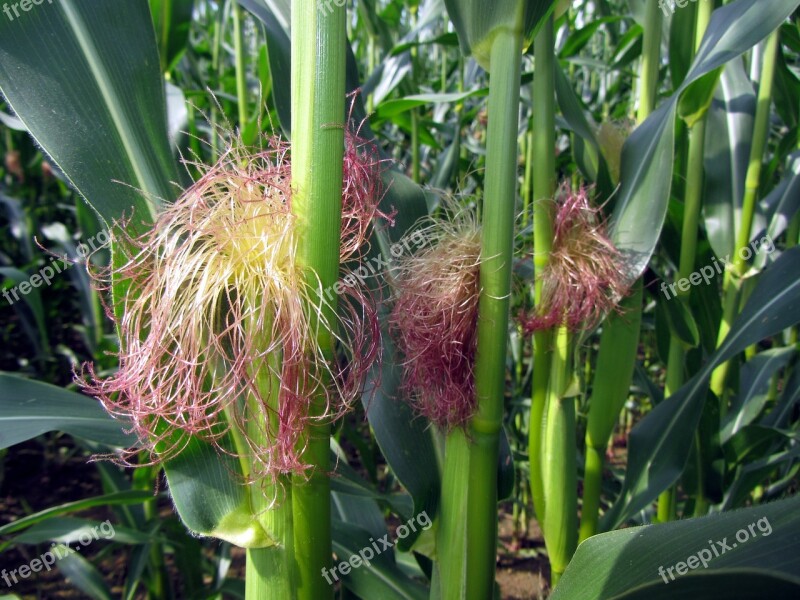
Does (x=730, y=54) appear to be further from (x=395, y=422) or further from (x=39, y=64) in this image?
(x=39, y=64)

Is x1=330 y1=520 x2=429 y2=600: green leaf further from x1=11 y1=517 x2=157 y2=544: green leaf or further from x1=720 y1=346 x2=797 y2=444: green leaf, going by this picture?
x1=720 y1=346 x2=797 y2=444: green leaf

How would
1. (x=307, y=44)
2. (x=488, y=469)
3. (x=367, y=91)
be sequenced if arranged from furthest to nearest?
(x=367, y=91)
(x=488, y=469)
(x=307, y=44)

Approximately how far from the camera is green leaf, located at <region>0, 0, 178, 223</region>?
0.85 metres

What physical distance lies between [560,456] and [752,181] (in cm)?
108

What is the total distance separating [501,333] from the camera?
0.90 m

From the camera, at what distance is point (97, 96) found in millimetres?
888

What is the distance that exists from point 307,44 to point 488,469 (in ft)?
2.29

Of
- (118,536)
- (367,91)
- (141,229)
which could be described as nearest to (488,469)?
(141,229)

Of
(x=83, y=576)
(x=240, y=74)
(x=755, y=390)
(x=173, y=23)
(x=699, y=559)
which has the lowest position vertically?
(x=83, y=576)

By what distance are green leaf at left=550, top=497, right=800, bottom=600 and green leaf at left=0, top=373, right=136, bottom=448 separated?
879mm

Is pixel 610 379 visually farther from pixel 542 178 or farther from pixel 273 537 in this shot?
pixel 273 537

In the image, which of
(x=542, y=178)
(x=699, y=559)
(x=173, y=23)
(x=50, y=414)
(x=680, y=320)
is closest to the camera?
(x=699, y=559)

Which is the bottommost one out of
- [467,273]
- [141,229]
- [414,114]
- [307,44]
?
[467,273]

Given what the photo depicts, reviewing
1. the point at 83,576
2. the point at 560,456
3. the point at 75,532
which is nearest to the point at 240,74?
the point at 75,532
